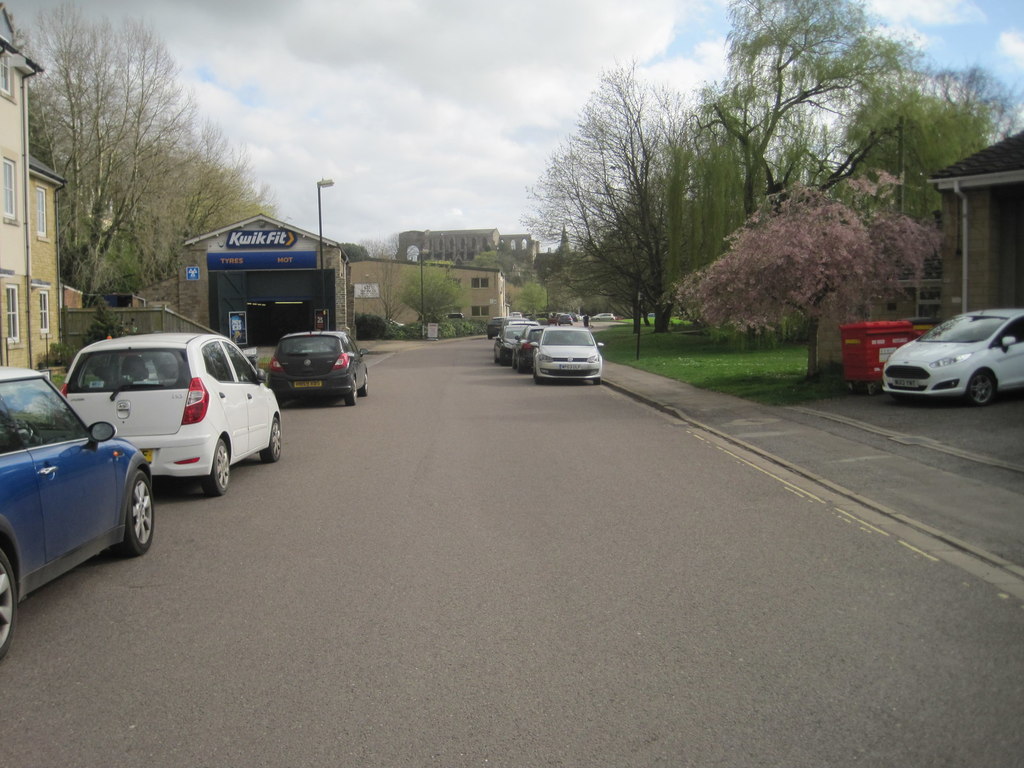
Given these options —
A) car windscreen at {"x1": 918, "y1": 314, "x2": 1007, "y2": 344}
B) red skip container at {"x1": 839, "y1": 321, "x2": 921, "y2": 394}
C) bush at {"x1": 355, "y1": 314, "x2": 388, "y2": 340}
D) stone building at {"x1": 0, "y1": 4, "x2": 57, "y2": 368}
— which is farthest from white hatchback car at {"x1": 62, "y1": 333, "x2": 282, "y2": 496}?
bush at {"x1": 355, "y1": 314, "x2": 388, "y2": 340}

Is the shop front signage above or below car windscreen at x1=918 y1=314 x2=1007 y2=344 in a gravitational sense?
above

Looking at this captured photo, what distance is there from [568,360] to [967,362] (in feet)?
38.0

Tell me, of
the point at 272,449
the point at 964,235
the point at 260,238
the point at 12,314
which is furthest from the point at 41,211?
the point at 964,235

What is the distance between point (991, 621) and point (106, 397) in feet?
25.3

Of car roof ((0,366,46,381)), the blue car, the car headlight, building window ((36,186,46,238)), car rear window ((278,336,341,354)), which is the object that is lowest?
the blue car

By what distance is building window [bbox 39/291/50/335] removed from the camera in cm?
2802

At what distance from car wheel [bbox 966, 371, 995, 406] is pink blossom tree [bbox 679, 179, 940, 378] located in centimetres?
364

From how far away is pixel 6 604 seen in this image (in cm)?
478

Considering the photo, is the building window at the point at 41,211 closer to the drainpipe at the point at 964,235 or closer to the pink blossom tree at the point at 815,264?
the pink blossom tree at the point at 815,264

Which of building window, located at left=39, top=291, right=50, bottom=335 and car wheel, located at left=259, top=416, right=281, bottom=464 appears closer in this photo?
car wheel, located at left=259, top=416, right=281, bottom=464

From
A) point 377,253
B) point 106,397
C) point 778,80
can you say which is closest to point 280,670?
point 106,397

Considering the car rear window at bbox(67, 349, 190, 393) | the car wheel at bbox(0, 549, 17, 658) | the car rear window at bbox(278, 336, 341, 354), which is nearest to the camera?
the car wheel at bbox(0, 549, 17, 658)

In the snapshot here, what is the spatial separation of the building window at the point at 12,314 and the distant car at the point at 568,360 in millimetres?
14112

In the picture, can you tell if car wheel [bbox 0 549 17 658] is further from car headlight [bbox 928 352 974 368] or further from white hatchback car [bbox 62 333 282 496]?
car headlight [bbox 928 352 974 368]
